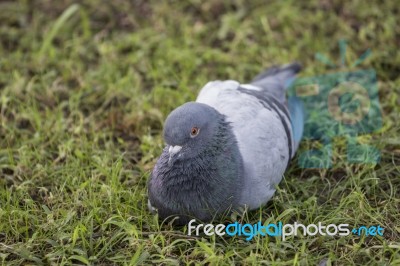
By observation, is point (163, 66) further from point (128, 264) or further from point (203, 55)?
point (128, 264)

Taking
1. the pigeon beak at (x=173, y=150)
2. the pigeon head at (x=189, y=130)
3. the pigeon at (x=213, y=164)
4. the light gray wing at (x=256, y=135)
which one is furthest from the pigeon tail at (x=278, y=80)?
the pigeon beak at (x=173, y=150)

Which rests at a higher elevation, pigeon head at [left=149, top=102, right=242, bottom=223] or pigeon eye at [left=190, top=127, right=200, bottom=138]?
pigeon eye at [left=190, top=127, right=200, bottom=138]

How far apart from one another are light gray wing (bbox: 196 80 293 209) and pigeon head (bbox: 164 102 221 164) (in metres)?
0.27

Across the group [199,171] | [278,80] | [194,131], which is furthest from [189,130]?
[278,80]

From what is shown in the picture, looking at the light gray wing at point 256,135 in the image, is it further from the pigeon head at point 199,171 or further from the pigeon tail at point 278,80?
the pigeon tail at point 278,80

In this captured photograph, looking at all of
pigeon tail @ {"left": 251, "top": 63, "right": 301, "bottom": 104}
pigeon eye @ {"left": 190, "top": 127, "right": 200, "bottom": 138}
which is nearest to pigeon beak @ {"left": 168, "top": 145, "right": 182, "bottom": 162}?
pigeon eye @ {"left": 190, "top": 127, "right": 200, "bottom": 138}

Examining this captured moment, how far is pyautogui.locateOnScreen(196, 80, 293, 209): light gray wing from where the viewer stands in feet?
12.9

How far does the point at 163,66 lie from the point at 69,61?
93 centimetres

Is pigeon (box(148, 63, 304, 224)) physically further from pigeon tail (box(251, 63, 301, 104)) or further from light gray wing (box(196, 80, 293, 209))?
pigeon tail (box(251, 63, 301, 104))

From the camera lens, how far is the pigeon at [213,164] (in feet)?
12.4

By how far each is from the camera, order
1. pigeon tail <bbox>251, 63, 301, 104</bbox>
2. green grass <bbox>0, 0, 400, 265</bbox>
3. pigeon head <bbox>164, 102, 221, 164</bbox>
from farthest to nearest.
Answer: pigeon tail <bbox>251, 63, 301, 104</bbox> → green grass <bbox>0, 0, 400, 265</bbox> → pigeon head <bbox>164, 102, 221, 164</bbox>

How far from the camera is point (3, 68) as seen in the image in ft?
19.0

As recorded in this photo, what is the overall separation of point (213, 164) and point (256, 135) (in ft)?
1.34

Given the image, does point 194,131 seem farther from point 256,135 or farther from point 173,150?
point 256,135
